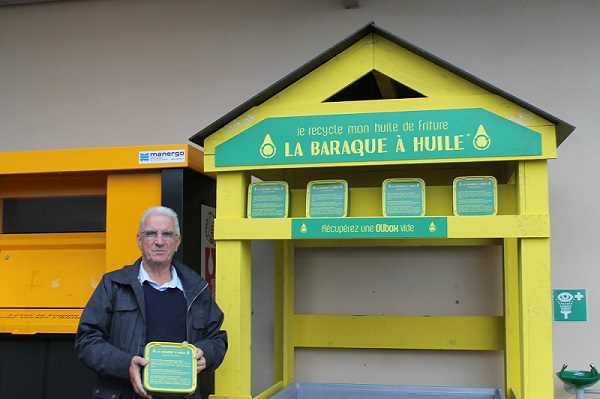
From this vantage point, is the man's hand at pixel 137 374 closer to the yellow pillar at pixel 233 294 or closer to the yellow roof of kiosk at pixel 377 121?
the yellow pillar at pixel 233 294

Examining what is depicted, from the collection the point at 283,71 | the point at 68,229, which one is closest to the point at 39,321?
the point at 68,229

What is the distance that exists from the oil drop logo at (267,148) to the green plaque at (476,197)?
766 millimetres

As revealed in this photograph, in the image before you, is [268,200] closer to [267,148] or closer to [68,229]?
[267,148]

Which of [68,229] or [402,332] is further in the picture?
[402,332]

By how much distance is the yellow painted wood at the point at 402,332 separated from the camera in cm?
370

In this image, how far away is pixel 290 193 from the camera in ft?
9.41

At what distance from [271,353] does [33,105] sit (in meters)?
2.45

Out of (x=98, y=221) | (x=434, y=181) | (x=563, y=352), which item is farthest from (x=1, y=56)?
(x=563, y=352)

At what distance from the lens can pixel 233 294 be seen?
277 cm

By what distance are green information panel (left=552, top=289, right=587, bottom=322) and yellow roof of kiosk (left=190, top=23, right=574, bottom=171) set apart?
141cm

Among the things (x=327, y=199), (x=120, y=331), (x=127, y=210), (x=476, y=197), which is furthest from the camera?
(x=127, y=210)

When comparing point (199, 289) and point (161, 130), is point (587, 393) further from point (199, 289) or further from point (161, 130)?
point (161, 130)

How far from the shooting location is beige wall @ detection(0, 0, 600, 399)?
3863 mm

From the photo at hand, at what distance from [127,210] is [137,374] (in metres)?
1.10
